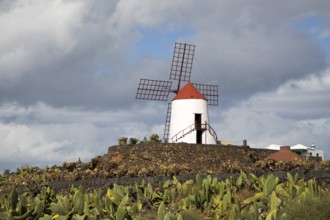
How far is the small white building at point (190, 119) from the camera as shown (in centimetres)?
3853

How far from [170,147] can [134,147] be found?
2.11 metres

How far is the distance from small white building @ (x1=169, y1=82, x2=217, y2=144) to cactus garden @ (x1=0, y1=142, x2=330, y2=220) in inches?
235

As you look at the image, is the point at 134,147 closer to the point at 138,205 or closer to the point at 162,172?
the point at 162,172

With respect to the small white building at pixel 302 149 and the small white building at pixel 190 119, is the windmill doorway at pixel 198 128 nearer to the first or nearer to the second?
the small white building at pixel 190 119

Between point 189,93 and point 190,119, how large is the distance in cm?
181

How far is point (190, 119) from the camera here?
127 ft

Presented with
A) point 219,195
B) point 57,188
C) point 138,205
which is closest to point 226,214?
point 219,195

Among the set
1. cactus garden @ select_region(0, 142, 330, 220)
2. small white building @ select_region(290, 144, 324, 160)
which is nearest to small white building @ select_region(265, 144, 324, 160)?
small white building @ select_region(290, 144, 324, 160)

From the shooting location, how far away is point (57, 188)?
84.1 ft

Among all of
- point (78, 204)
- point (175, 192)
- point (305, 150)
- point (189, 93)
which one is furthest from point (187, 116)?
point (78, 204)

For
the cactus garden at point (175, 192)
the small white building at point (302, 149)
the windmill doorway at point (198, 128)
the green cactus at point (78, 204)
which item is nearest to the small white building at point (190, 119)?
the windmill doorway at point (198, 128)

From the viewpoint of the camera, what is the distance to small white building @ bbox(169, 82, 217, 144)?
126ft

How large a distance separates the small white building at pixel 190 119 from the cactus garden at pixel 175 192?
5.98 metres

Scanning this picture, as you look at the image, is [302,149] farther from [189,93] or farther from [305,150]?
[189,93]
